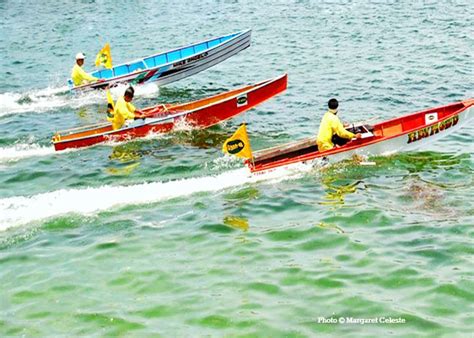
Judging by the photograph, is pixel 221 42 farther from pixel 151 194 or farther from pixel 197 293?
pixel 197 293

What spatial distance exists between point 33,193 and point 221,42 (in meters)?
12.9

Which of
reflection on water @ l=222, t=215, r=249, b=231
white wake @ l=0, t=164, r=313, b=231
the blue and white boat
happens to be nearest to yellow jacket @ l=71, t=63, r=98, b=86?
the blue and white boat

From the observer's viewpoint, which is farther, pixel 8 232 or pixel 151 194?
pixel 151 194

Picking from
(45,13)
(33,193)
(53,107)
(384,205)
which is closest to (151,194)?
(33,193)

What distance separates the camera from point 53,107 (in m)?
25.0

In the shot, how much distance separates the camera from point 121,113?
19.8m

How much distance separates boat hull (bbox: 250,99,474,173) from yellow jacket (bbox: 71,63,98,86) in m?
11.3

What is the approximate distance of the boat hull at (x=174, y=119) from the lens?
1980 centimetres

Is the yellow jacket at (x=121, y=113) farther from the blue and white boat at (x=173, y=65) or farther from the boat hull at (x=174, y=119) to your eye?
the blue and white boat at (x=173, y=65)

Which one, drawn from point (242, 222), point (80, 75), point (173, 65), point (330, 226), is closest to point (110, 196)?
point (242, 222)

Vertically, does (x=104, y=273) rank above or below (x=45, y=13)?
below

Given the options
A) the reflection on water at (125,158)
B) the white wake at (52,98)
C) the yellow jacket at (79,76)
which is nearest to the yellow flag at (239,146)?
the reflection on water at (125,158)

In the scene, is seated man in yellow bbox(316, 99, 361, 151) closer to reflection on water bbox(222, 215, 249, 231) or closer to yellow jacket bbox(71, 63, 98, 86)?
reflection on water bbox(222, 215, 249, 231)

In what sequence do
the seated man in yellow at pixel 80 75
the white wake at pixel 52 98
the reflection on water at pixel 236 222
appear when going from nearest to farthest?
the reflection on water at pixel 236 222, the white wake at pixel 52 98, the seated man in yellow at pixel 80 75
